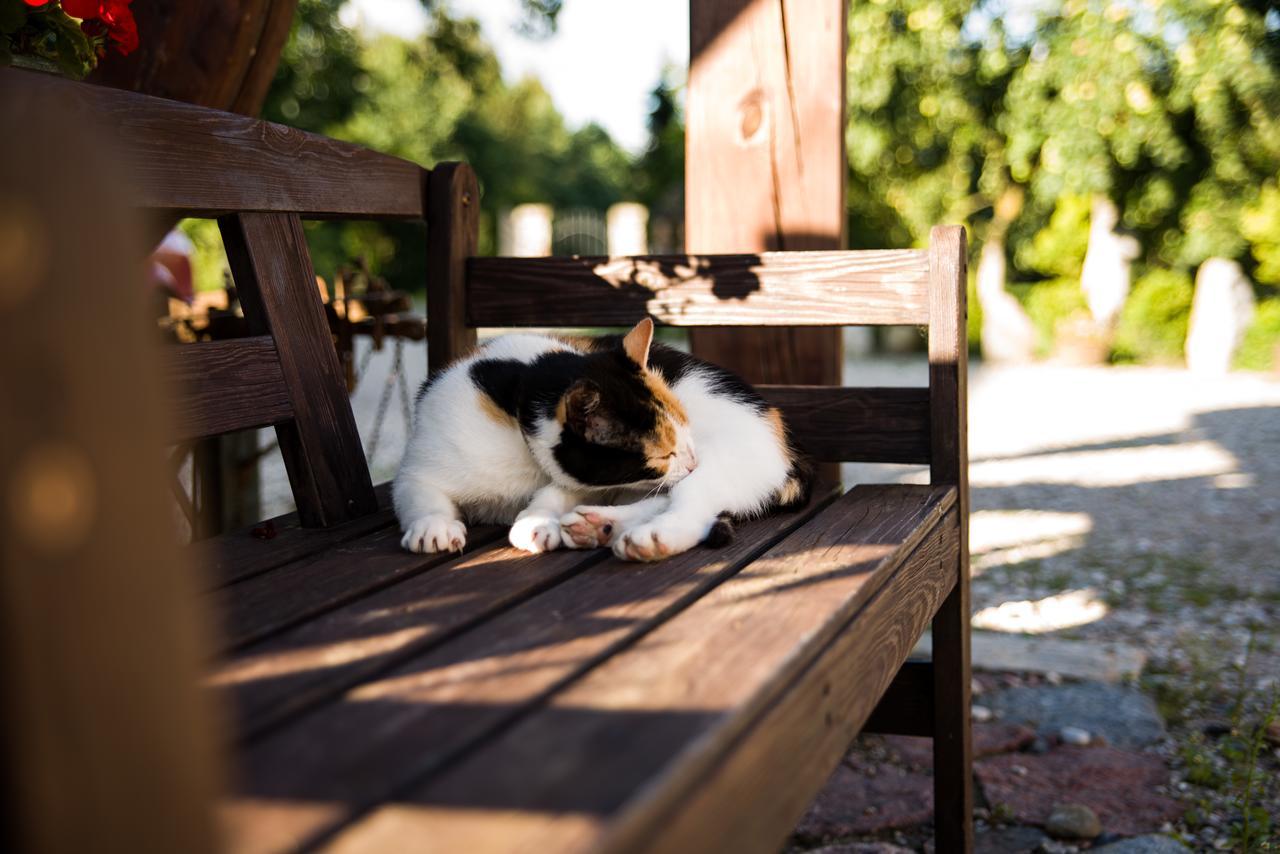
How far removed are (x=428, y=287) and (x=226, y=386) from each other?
31.7 inches

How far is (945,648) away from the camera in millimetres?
2273

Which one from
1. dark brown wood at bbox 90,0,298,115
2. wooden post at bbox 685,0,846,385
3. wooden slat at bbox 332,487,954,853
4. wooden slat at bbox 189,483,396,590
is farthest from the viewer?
wooden post at bbox 685,0,846,385

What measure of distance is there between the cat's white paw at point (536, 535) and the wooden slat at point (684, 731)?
0.35 meters

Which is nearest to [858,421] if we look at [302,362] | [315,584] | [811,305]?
[811,305]

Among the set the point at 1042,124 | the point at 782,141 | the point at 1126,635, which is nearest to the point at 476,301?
the point at 782,141

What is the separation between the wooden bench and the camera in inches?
34.6

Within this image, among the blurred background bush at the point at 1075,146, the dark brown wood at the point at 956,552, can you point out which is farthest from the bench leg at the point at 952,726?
the blurred background bush at the point at 1075,146

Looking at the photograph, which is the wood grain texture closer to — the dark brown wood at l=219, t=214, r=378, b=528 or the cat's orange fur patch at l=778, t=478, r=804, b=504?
the cat's orange fur patch at l=778, t=478, r=804, b=504

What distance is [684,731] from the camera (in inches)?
37.4

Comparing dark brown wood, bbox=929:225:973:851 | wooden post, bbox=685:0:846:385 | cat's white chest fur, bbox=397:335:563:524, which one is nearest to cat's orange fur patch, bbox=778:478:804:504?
dark brown wood, bbox=929:225:973:851

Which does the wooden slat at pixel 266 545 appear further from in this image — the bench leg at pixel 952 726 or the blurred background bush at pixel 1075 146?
the blurred background bush at pixel 1075 146

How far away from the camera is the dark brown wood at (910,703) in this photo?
233 cm

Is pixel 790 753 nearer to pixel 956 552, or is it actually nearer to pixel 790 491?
pixel 790 491

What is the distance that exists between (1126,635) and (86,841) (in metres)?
3.97
